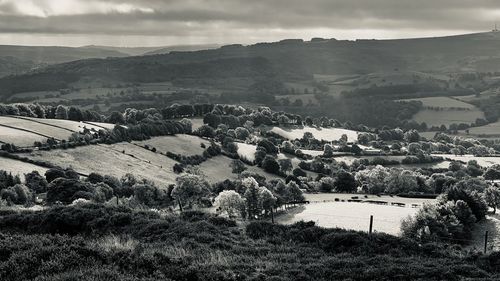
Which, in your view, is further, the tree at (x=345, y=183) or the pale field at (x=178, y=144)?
the pale field at (x=178, y=144)

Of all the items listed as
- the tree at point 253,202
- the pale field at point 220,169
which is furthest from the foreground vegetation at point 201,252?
the pale field at point 220,169

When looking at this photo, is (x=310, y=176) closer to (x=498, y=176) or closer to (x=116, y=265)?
(x=498, y=176)

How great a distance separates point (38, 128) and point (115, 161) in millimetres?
32364

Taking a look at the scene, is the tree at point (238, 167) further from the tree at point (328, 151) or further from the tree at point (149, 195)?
the tree at point (149, 195)

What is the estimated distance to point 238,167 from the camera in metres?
158

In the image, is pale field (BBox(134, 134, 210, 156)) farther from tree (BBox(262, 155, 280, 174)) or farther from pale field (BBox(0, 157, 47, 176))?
pale field (BBox(0, 157, 47, 176))

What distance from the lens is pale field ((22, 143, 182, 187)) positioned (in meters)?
127

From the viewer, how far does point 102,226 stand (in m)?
27.5

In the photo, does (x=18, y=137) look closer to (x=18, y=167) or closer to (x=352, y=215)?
(x=18, y=167)

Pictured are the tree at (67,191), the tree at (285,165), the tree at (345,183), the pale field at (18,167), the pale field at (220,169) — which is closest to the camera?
the tree at (67,191)

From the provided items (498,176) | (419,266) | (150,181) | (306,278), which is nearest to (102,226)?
(306,278)

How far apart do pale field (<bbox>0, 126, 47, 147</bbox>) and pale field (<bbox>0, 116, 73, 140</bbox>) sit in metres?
5.27

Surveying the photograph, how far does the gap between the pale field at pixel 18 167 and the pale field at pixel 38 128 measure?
95.0ft

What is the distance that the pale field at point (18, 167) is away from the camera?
112375 millimetres
